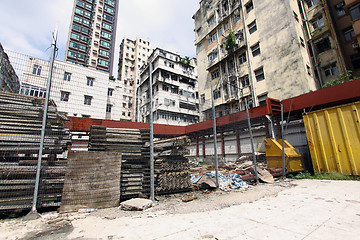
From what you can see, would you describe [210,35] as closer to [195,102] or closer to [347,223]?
[195,102]

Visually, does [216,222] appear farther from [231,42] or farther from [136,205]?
[231,42]

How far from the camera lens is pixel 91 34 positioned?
161ft

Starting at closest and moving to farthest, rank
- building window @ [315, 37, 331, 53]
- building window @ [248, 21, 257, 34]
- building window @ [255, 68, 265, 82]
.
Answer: building window @ [315, 37, 331, 53] → building window @ [255, 68, 265, 82] → building window @ [248, 21, 257, 34]

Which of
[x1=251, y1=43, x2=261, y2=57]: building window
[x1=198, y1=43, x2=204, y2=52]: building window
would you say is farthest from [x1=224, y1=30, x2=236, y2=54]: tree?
[x1=198, y1=43, x2=204, y2=52]: building window

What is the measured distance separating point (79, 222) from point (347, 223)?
5350 millimetres

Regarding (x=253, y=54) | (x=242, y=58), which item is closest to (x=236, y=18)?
(x=242, y=58)

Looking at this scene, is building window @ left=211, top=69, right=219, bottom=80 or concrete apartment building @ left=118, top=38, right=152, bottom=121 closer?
building window @ left=211, top=69, right=219, bottom=80

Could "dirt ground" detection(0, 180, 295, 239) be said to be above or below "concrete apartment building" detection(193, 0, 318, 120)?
below

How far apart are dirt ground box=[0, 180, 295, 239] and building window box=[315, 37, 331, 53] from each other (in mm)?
22428

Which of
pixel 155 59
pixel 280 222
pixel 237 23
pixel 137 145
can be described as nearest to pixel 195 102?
pixel 155 59

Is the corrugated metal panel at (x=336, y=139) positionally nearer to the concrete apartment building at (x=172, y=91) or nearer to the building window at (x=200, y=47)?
the building window at (x=200, y=47)

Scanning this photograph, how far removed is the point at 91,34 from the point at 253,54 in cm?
4865

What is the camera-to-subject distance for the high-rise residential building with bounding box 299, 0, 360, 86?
723 inches

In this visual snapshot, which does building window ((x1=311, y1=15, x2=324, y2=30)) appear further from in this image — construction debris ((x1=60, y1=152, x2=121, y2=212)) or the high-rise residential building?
construction debris ((x1=60, y1=152, x2=121, y2=212))
